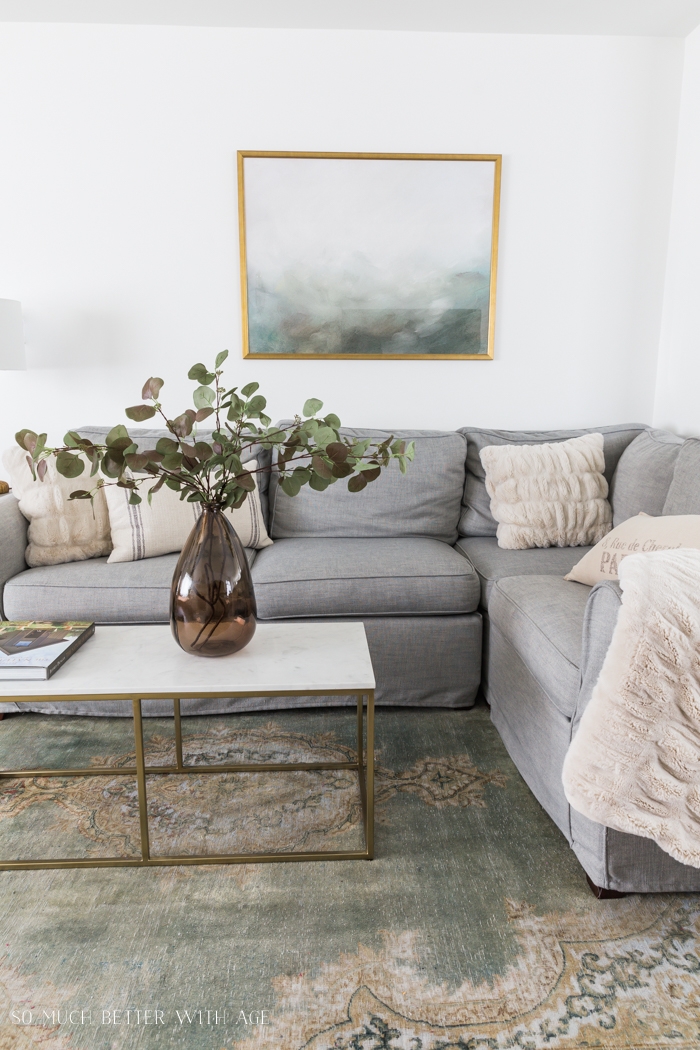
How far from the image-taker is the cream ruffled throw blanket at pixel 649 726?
1272 millimetres

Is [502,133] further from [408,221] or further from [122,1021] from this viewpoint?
[122,1021]

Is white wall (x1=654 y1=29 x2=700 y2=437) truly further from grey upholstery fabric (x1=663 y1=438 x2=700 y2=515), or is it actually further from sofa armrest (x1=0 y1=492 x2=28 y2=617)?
sofa armrest (x1=0 y1=492 x2=28 y2=617)

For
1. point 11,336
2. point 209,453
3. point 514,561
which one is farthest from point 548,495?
point 11,336

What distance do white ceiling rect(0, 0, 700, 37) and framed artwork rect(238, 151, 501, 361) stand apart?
465mm

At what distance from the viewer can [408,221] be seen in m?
2.94

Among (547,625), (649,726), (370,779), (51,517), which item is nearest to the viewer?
(649,726)

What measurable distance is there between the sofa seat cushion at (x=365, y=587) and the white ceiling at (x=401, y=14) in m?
2.06

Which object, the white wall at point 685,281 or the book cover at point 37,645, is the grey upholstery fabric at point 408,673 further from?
the white wall at point 685,281

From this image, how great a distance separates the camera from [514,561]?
2.43 metres

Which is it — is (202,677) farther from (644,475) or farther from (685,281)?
(685,281)

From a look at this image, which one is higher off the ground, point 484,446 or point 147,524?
point 484,446

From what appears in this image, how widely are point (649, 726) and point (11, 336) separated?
252 cm

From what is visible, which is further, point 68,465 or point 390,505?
point 390,505

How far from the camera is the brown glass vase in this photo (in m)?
1.56
